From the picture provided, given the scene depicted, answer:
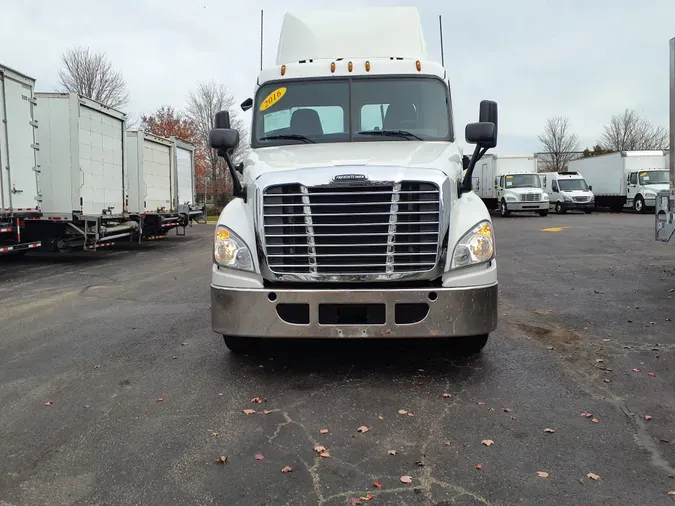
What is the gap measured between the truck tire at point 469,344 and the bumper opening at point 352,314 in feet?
3.71

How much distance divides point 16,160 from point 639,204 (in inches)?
1158

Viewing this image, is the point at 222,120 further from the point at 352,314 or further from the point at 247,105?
the point at 352,314

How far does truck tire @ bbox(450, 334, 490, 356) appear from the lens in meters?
5.07

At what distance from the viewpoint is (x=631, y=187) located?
31.2m

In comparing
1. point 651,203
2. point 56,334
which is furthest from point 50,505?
point 651,203

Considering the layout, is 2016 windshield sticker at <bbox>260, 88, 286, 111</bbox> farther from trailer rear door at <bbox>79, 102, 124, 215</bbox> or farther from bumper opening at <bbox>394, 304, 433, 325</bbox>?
trailer rear door at <bbox>79, 102, 124, 215</bbox>

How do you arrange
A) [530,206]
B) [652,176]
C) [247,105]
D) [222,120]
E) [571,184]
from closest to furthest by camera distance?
[222,120], [247,105], [530,206], [652,176], [571,184]

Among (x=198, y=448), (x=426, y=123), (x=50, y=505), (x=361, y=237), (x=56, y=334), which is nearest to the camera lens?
(x=50, y=505)

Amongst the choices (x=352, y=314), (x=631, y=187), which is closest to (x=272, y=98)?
(x=352, y=314)

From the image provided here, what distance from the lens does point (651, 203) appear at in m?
29.2

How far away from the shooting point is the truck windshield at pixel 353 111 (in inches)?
217

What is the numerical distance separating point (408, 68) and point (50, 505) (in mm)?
4833

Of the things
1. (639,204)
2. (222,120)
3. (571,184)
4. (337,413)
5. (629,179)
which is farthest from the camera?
(571,184)

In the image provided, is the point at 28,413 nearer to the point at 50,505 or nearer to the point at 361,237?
the point at 50,505
